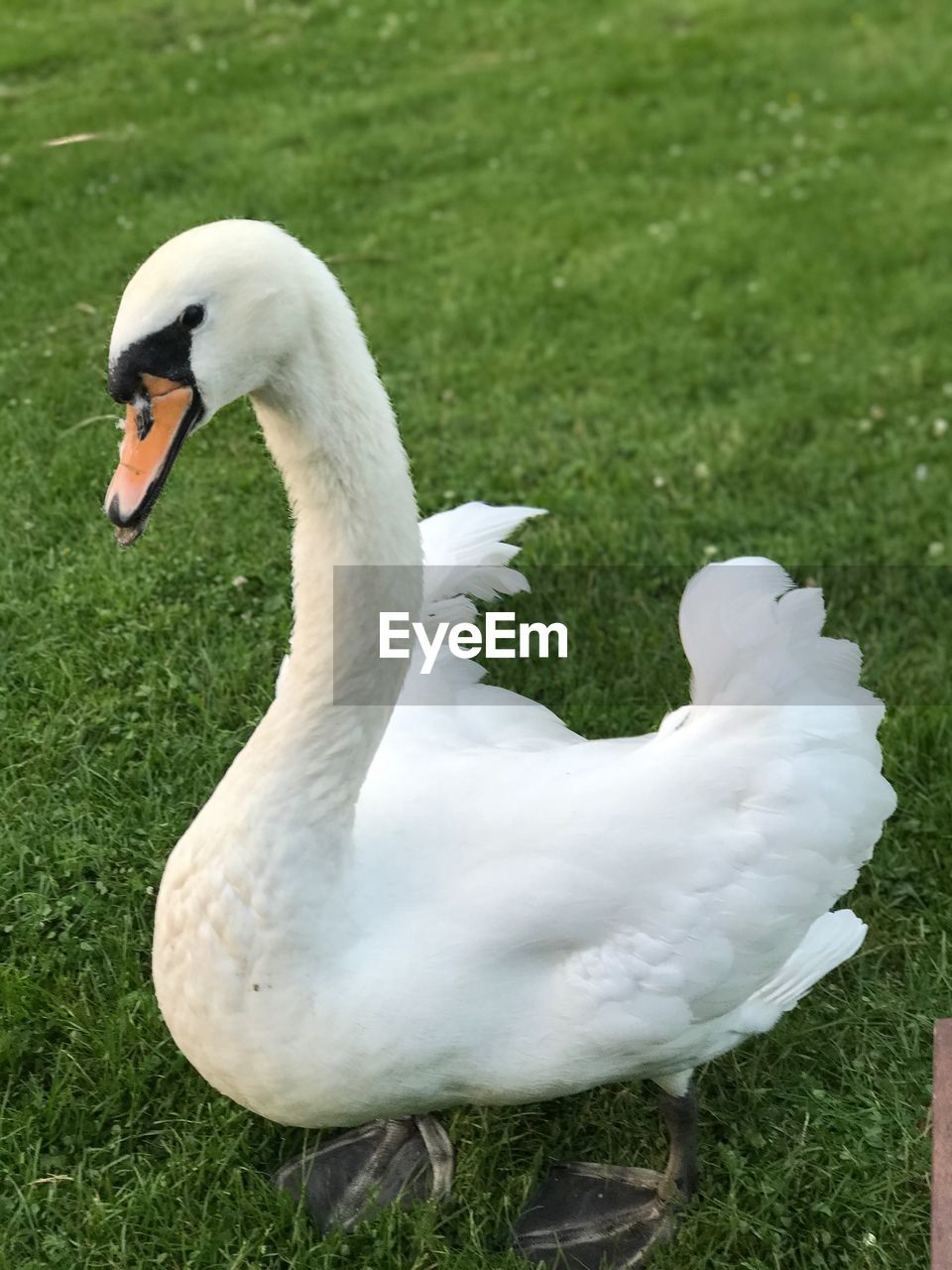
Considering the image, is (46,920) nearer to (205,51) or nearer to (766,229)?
(766,229)

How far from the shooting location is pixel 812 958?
121 inches

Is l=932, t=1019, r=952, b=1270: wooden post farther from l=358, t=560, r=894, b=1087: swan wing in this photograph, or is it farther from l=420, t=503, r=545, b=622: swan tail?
l=420, t=503, r=545, b=622: swan tail

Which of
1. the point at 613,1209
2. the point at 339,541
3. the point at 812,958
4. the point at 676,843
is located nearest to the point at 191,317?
the point at 339,541

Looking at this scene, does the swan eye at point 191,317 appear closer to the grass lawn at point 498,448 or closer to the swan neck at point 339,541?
the swan neck at point 339,541

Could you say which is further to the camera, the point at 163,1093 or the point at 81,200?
the point at 81,200

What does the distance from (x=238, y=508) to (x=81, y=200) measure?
100 inches

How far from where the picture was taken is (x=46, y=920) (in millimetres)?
3393

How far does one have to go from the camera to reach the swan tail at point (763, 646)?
9.44 feet

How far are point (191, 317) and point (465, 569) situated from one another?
1408mm

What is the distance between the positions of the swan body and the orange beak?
7.4 inches

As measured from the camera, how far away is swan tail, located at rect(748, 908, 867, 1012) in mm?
2990

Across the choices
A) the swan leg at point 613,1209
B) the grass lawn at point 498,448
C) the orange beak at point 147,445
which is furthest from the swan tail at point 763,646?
the orange beak at point 147,445

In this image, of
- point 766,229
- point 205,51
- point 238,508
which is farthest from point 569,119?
point 238,508

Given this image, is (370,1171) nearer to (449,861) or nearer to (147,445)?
(449,861)
